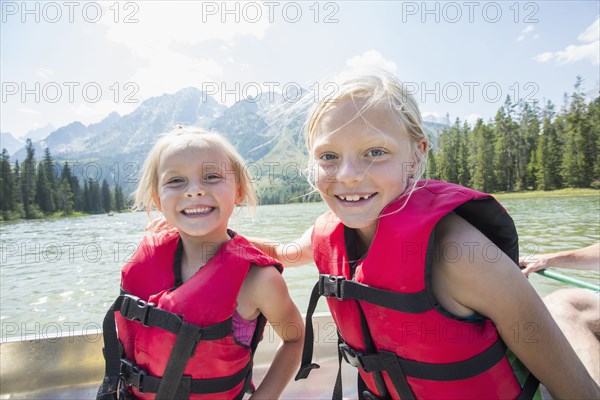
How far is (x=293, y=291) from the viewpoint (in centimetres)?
642

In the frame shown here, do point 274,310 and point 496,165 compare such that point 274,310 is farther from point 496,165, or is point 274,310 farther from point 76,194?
point 76,194

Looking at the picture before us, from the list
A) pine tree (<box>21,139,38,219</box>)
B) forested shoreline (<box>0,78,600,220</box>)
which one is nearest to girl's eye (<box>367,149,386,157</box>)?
forested shoreline (<box>0,78,600,220</box>)

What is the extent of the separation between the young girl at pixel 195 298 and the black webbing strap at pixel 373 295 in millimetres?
306

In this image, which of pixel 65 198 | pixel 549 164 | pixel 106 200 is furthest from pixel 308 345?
pixel 106 200

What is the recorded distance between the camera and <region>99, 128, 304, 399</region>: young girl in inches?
70.2

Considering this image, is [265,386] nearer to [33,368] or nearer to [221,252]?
[221,252]

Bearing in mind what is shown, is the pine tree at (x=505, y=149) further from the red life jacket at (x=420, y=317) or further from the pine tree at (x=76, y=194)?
the pine tree at (x=76, y=194)

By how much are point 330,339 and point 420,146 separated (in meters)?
2.32

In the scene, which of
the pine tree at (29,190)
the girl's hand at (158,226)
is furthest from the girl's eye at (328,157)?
the pine tree at (29,190)

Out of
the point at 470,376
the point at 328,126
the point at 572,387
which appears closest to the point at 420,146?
the point at 328,126

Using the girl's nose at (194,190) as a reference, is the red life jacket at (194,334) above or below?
below

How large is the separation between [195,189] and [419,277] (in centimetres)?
121

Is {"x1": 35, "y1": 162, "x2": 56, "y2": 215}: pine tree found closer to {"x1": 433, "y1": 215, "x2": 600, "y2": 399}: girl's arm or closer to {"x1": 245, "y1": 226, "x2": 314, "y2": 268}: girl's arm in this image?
{"x1": 245, "y1": 226, "x2": 314, "y2": 268}: girl's arm

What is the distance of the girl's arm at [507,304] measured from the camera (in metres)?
1.31
